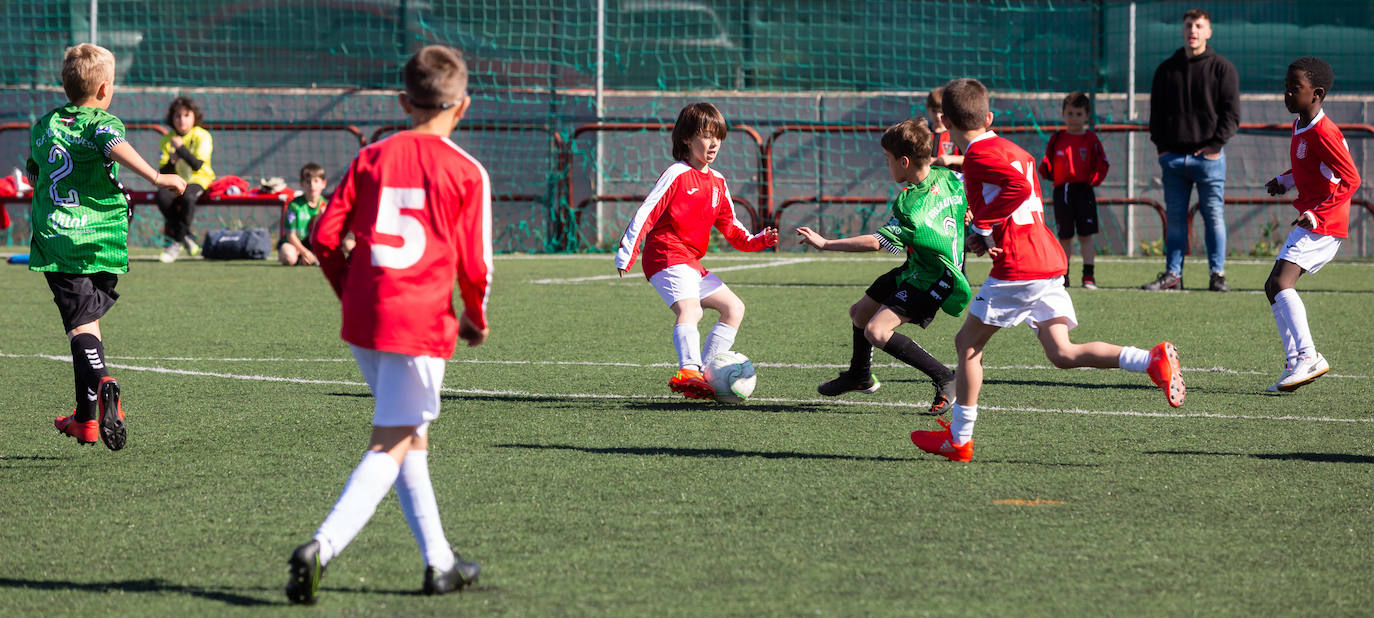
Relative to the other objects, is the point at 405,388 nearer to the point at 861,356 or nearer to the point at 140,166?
the point at 140,166

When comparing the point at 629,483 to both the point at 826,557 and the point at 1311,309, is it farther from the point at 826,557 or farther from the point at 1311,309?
the point at 1311,309

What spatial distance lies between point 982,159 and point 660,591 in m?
2.46

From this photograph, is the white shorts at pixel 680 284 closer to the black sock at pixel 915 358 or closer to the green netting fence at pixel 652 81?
the black sock at pixel 915 358

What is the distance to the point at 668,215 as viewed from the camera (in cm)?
702

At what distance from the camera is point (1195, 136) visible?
12.2 m

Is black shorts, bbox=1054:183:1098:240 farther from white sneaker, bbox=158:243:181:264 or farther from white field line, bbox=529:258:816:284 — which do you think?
white sneaker, bbox=158:243:181:264

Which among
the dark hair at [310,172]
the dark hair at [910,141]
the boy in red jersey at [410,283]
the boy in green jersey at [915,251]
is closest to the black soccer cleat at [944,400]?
the boy in green jersey at [915,251]

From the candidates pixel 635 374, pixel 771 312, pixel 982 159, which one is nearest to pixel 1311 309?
pixel 771 312

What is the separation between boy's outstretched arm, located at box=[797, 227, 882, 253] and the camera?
19.1ft

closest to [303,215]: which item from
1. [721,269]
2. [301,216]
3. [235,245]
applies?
→ [301,216]

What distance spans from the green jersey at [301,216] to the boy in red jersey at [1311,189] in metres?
10.1

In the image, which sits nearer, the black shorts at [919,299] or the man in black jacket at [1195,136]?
the black shorts at [919,299]

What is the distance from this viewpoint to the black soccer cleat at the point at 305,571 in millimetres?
3385

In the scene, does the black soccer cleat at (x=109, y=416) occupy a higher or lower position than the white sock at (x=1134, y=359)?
lower
